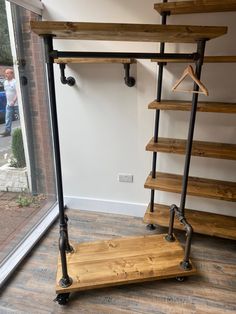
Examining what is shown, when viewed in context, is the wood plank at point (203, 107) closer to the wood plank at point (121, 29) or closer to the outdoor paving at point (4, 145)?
the wood plank at point (121, 29)

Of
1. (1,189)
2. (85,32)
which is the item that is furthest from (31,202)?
(85,32)

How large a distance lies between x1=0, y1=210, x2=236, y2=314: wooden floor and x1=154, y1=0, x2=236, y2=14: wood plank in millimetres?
1755

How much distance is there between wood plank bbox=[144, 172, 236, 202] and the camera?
5.90 ft

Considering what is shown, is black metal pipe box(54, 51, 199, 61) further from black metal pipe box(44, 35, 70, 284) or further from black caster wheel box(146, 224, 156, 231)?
black caster wheel box(146, 224, 156, 231)

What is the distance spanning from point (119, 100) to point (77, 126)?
47 centimetres

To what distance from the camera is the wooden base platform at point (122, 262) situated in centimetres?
157

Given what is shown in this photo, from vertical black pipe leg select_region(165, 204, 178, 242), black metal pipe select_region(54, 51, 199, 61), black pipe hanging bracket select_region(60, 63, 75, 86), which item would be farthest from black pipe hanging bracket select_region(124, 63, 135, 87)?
vertical black pipe leg select_region(165, 204, 178, 242)

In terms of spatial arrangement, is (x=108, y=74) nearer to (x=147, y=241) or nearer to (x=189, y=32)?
(x=189, y=32)

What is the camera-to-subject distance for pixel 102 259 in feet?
5.65

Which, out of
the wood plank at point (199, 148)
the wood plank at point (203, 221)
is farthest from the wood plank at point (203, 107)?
the wood plank at point (203, 221)

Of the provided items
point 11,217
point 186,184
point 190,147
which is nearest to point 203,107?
point 190,147

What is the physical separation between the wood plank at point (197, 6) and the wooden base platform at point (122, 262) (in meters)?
1.64

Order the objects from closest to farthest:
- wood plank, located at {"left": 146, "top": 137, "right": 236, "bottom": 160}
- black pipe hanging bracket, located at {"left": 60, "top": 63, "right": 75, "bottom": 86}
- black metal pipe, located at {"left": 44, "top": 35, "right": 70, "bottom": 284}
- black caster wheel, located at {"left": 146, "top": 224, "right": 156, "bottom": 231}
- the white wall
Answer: black metal pipe, located at {"left": 44, "top": 35, "right": 70, "bottom": 284} < wood plank, located at {"left": 146, "top": 137, "right": 236, "bottom": 160} < the white wall < black pipe hanging bracket, located at {"left": 60, "top": 63, "right": 75, "bottom": 86} < black caster wheel, located at {"left": 146, "top": 224, "right": 156, "bottom": 231}

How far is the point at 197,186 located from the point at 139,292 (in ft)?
2.88
